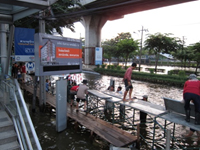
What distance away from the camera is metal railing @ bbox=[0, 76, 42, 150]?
3.82 m

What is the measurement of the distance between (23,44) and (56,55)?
11.1ft

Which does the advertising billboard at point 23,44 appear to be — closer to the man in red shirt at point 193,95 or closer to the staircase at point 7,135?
the staircase at point 7,135

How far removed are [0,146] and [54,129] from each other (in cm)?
418

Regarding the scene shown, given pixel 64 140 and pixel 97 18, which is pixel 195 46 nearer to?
pixel 97 18

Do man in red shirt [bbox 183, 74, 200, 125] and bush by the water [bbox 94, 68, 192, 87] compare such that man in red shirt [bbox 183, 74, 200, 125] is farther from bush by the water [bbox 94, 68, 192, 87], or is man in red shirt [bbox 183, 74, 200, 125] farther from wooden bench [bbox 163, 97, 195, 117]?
bush by the water [bbox 94, 68, 192, 87]

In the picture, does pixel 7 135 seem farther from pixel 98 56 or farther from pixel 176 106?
pixel 98 56

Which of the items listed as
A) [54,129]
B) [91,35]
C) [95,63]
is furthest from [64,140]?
[91,35]

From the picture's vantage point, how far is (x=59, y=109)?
7578 mm

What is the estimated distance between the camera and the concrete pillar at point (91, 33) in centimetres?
4228

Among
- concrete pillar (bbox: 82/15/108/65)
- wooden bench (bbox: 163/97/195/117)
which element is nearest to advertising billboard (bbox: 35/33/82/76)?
wooden bench (bbox: 163/97/195/117)

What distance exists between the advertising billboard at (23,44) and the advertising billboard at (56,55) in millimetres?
3204

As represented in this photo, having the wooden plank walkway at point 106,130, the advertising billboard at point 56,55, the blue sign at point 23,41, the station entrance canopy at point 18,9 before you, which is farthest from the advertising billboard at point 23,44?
the wooden plank walkway at point 106,130

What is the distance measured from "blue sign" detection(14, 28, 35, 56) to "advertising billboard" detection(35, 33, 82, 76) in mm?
3240

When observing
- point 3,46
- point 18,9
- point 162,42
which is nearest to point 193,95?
point 18,9
